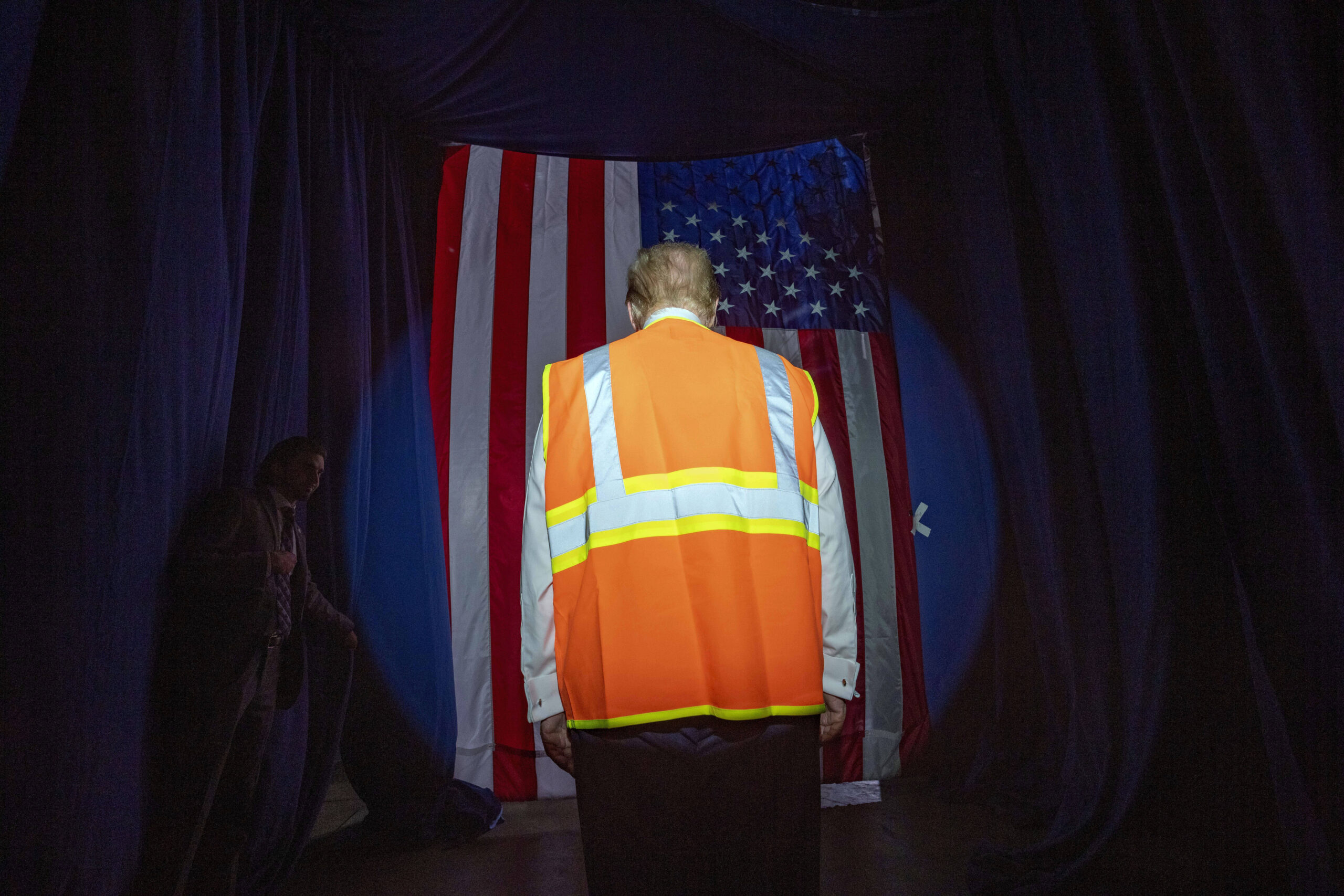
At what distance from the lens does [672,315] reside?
1345mm

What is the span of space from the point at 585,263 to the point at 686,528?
244 cm

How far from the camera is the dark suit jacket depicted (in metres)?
1.63

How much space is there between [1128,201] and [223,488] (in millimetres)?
2255

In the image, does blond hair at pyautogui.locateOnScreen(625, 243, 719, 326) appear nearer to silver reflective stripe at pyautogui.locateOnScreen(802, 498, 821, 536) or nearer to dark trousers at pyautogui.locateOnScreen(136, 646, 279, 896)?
silver reflective stripe at pyautogui.locateOnScreen(802, 498, 821, 536)

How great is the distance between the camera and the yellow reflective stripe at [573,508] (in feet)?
3.81

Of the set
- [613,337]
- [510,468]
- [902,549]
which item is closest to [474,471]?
[510,468]

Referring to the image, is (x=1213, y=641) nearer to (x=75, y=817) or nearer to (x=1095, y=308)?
(x=1095, y=308)

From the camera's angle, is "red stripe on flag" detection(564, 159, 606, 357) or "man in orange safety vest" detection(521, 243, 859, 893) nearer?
"man in orange safety vest" detection(521, 243, 859, 893)

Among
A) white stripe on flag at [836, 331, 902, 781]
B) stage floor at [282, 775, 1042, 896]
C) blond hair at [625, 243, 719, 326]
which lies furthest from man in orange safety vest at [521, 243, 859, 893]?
white stripe on flag at [836, 331, 902, 781]

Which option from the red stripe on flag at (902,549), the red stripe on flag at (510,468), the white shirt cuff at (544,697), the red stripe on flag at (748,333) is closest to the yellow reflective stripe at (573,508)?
the white shirt cuff at (544,697)

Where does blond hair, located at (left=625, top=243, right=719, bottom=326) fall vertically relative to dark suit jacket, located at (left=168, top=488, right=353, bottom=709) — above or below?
above

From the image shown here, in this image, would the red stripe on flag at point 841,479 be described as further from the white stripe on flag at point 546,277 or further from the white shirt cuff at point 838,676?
the white shirt cuff at point 838,676

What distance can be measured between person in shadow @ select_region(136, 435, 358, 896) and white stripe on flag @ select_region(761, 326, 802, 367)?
204 cm

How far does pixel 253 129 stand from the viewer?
1937mm
